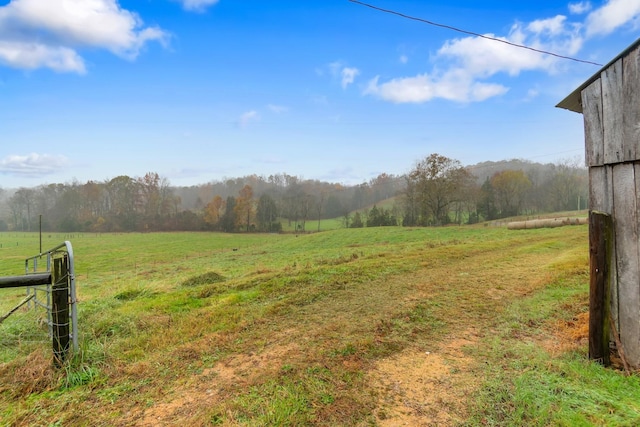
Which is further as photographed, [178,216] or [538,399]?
Result: [178,216]

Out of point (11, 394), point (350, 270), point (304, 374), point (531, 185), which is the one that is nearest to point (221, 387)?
point (304, 374)

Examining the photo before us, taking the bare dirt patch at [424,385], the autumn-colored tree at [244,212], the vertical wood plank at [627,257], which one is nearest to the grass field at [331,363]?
the bare dirt patch at [424,385]

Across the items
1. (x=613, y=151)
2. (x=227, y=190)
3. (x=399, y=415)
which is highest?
(x=227, y=190)

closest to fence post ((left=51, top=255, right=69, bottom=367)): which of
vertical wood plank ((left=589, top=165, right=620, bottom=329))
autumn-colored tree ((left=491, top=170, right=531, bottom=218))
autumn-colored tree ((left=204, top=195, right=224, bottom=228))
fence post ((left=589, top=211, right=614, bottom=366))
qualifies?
fence post ((left=589, top=211, right=614, bottom=366))

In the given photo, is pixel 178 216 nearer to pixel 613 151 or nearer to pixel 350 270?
pixel 350 270

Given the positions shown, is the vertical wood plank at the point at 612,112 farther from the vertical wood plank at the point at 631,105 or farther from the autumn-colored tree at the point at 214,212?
the autumn-colored tree at the point at 214,212

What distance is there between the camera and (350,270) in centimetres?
970

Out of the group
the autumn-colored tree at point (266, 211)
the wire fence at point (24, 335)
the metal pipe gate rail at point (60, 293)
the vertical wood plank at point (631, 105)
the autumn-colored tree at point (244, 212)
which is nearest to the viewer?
the vertical wood plank at point (631, 105)

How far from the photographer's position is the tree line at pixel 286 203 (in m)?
52.0

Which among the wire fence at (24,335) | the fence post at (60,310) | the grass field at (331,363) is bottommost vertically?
the grass field at (331,363)

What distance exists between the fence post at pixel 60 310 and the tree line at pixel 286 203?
1762 inches

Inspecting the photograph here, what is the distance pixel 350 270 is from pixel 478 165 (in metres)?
68.6

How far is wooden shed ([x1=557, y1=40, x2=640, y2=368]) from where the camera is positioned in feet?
10.9

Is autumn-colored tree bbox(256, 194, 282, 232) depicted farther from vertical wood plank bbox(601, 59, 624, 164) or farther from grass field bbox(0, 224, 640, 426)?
vertical wood plank bbox(601, 59, 624, 164)
